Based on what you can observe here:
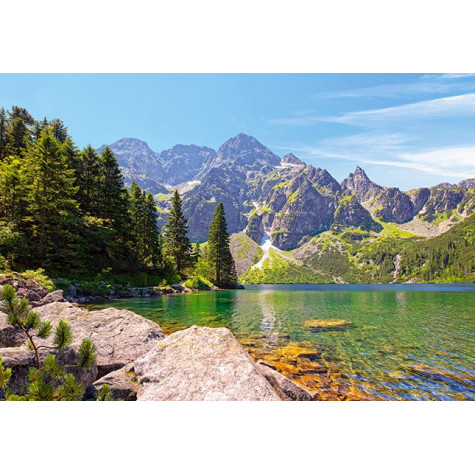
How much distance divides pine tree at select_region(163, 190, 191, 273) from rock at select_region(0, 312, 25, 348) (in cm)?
6688

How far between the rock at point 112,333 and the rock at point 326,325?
14691mm

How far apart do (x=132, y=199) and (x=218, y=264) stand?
3842cm

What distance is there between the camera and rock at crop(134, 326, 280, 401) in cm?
691

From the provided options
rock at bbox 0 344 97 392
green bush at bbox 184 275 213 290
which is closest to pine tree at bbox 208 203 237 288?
green bush at bbox 184 275 213 290

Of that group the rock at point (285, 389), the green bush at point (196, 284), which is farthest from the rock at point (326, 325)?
the green bush at point (196, 284)

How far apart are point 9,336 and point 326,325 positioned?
22525mm

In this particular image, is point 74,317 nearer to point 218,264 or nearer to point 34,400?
point 34,400

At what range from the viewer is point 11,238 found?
30281mm

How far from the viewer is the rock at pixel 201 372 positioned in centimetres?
691

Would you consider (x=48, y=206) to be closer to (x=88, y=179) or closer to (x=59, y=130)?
(x=88, y=179)

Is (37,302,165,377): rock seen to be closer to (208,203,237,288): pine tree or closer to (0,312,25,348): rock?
(0,312,25,348): rock

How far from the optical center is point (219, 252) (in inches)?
3553
